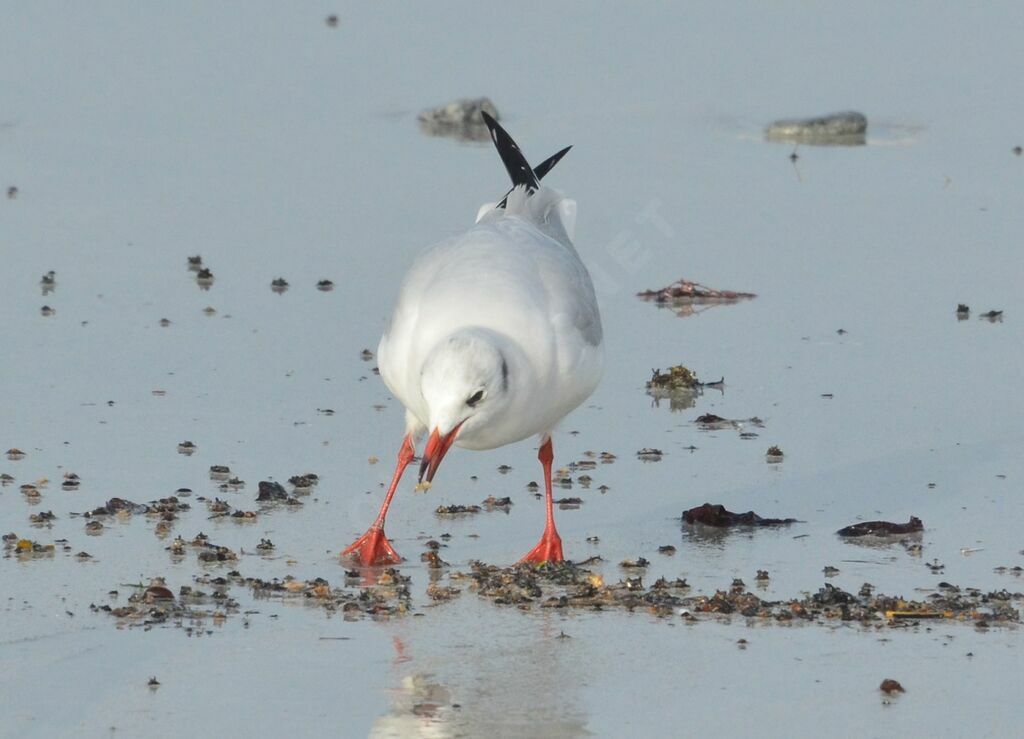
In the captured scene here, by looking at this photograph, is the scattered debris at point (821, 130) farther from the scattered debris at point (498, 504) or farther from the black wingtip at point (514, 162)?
the scattered debris at point (498, 504)

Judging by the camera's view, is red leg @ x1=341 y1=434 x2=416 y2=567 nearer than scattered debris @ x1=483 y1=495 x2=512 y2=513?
Yes

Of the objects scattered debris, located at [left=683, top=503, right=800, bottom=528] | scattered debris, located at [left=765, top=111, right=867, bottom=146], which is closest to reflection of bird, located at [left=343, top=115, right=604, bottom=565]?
scattered debris, located at [left=683, top=503, right=800, bottom=528]

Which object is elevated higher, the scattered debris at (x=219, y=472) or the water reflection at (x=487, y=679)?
the scattered debris at (x=219, y=472)

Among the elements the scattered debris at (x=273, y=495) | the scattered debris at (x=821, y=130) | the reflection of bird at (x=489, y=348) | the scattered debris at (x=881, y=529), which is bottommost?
the scattered debris at (x=881, y=529)

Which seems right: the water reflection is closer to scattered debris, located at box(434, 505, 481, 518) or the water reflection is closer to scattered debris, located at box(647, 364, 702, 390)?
scattered debris, located at box(434, 505, 481, 518)

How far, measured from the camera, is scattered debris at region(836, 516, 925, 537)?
221 inches

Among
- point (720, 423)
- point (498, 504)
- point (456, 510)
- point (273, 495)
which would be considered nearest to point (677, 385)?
point (720, 423)

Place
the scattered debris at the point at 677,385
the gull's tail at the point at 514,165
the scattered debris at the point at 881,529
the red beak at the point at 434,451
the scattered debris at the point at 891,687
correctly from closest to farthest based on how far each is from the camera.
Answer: the scattered debris at the point at 891,687, the red beak at the point at 434,451, the scattered debris at the point at 881,529, the gull's tail at the point at 514,165, the scattered debris at the point at 677,385

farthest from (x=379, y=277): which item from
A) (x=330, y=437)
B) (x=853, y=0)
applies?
(x=853, y=0)

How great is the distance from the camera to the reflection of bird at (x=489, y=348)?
16.0 ft

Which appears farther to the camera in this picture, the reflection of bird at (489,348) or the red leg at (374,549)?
the red leg at (374,549)

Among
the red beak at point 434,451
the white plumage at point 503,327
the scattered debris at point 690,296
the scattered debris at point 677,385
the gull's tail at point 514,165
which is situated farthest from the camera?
the scattered debris at point 690,296

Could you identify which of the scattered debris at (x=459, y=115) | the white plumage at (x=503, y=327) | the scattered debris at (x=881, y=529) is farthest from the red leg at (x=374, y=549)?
the scattered debris at (x=459, y=115)

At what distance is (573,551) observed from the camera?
18.1 feet
